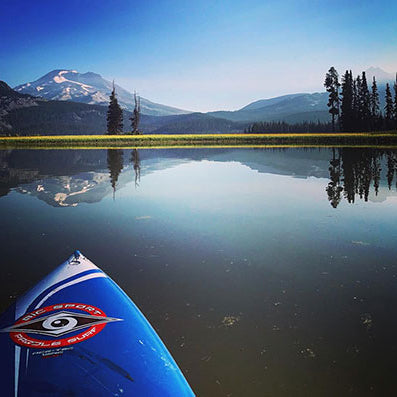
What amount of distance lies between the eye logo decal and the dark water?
1.05m

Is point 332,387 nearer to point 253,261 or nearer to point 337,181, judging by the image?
point 253,261

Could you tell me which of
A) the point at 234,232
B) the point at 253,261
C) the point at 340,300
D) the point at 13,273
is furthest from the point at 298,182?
the point at 13,273

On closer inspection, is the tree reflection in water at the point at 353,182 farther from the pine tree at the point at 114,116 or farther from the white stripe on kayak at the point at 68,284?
the pine tree at the point at 114,116

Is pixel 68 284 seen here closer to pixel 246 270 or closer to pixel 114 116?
pixel 246 270

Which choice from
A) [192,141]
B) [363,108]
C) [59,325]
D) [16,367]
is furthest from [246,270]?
[363,108]

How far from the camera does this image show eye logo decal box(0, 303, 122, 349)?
262 cm

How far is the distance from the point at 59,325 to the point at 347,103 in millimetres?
80910

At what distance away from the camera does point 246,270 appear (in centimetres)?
564

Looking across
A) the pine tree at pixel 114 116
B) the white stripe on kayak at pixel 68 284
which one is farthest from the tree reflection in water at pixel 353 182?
the pine tree at pixel 114 116

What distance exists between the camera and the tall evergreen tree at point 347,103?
71938 millimetres

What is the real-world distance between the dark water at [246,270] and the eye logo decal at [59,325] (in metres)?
1.05

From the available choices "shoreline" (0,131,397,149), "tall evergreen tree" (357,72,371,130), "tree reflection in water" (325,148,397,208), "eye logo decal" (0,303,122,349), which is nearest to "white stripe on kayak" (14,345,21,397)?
"eye logo decal" (0,303,122,349)

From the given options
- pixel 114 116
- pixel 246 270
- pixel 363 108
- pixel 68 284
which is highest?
pixel 114 116

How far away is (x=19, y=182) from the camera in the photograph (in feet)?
52.2
